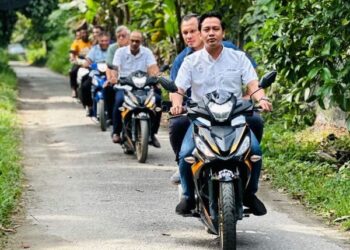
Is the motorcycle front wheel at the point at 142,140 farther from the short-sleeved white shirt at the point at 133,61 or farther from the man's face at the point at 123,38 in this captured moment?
the man's face at the point at 123,38

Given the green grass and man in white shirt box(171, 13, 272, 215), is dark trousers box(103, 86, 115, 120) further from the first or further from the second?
man in white shirt box(171, 13, 272, 215)

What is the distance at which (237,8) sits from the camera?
50.0ft

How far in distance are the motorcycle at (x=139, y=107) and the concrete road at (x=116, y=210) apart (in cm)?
29

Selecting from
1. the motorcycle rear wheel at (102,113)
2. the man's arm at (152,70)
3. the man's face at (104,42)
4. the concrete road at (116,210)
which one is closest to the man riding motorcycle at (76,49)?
the man's face at (104,42)

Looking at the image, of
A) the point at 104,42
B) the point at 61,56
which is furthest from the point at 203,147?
the point at 61,56

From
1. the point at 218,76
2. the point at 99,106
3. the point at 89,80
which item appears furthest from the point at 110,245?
the point at 89,80

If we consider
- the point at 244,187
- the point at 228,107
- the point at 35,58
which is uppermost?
the point at 228,107

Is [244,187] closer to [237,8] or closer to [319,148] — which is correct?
[319,148]

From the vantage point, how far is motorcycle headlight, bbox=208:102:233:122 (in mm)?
6496

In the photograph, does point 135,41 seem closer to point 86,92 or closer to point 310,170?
point 310,170

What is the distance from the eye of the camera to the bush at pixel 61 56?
3918cm

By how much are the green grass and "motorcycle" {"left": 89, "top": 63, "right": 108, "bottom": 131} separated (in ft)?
9.79

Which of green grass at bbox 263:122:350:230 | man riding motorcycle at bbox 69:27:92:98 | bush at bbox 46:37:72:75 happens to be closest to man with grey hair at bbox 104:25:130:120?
green grass at bbox 263:122:350:230

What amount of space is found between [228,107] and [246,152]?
35cm
